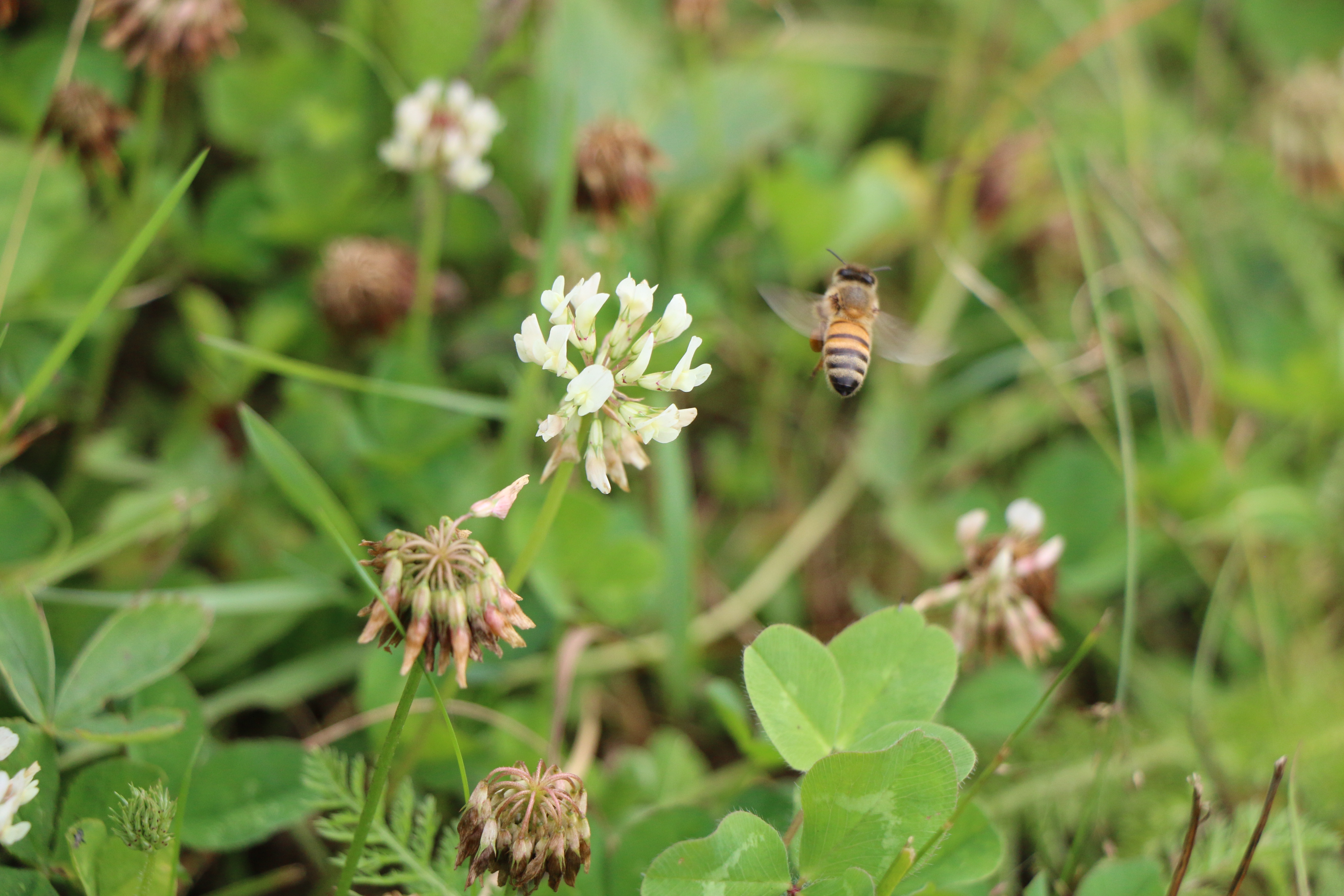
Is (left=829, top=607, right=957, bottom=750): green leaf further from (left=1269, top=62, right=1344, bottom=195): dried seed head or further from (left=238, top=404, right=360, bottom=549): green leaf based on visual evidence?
(left=1269, top=62, right=1344, bottom=195): dried seed head

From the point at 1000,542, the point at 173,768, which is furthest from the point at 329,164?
the point at 1000,542

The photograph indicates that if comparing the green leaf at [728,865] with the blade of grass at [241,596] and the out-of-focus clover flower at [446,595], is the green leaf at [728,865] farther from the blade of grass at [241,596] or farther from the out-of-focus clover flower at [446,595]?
the blade of grass at [241,596]

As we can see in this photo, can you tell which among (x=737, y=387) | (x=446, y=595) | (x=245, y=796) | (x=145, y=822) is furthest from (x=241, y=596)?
(x=737, y=387)

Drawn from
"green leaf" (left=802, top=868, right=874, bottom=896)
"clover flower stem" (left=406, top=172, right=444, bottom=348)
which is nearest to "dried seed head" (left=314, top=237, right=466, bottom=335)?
A: "clover flower stem" (left=406, top=172, right=444, bottom=348)

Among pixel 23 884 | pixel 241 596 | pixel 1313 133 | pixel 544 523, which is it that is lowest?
pixel 23 884

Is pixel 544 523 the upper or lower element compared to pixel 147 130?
lower

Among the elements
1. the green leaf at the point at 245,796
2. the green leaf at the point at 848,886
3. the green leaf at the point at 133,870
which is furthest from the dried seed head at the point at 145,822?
the green leaf at the point at 848,886

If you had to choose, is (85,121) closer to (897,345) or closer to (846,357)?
(846,357)
